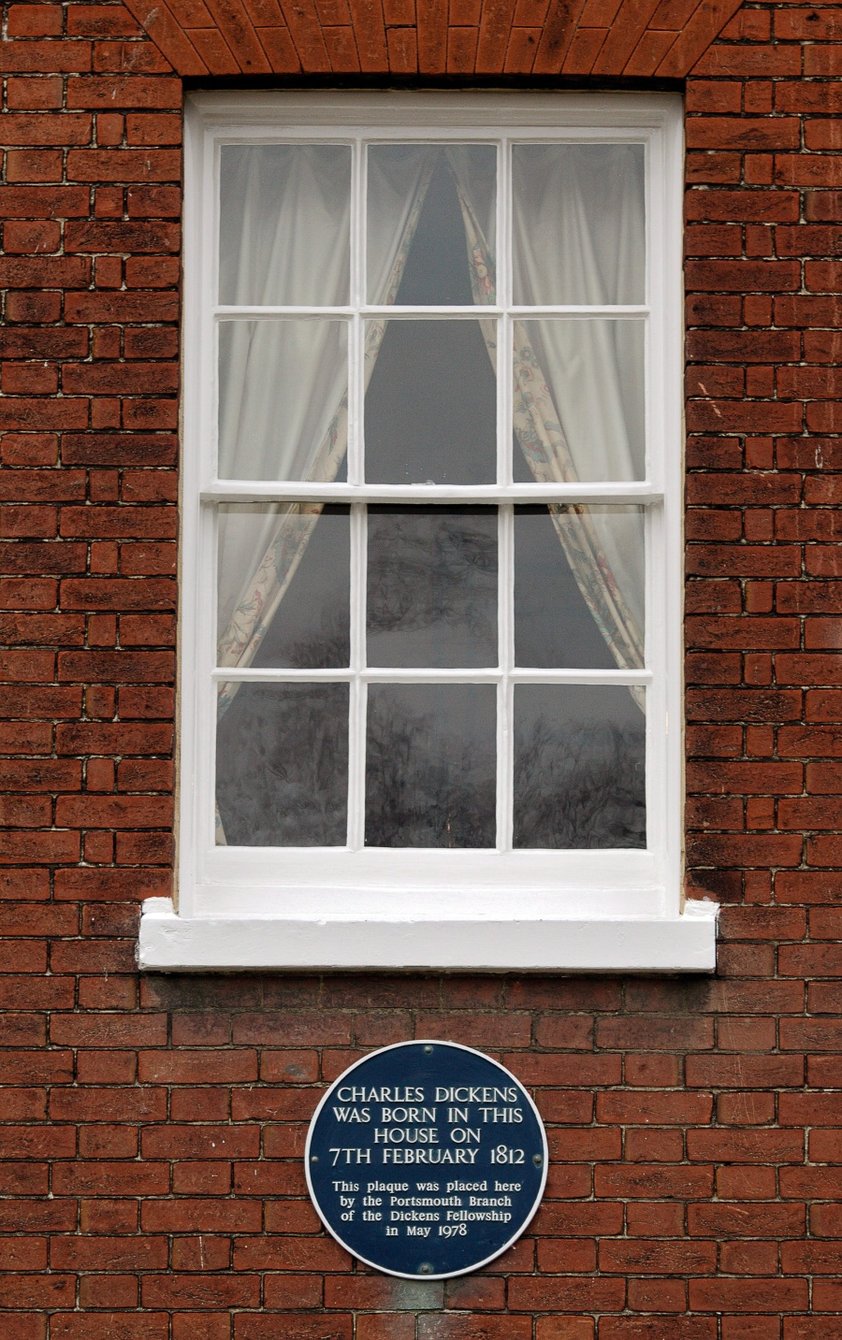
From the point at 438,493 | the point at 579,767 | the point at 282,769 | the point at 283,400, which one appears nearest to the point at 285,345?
the point at 283,400

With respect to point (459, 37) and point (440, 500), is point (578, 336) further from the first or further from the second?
point (459, 37)

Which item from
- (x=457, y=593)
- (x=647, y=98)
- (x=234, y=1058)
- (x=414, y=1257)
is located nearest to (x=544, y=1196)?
(x=414, y=1257)

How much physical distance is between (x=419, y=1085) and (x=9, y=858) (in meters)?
1.26

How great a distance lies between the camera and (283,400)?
3980 mm

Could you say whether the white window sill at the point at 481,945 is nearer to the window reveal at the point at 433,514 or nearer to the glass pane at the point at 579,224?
the window reveal at the point at 433,514

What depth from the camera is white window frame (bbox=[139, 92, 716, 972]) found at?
12.6ft

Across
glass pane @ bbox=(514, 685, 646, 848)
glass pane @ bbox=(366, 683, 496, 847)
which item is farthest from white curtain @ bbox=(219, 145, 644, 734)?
glass pane @ bbox=(366, 683, 496, 847)

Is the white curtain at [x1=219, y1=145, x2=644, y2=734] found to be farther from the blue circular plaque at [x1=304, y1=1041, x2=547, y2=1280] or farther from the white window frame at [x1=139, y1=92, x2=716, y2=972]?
the blue circular plaque at [x1=304, y1=1041, x2=547, y2=1280]

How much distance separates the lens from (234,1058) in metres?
3.70

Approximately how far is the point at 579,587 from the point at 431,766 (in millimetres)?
662

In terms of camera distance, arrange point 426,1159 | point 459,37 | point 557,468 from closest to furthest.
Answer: point 426,1159 → point 459,37 → point 557,468

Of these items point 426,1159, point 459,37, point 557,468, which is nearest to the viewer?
point 426,1159

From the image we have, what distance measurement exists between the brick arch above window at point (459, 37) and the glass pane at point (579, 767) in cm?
175

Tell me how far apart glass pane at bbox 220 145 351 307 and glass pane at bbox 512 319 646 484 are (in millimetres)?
583
